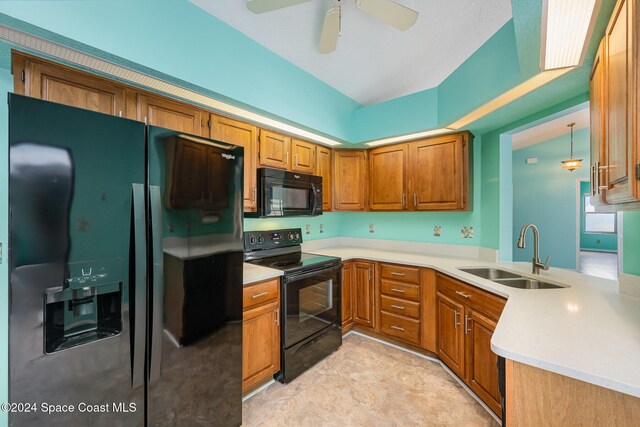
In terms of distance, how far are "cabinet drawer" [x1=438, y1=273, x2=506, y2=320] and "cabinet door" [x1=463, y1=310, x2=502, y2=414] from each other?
6cm

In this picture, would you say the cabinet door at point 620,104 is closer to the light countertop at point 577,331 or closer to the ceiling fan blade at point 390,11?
the light countertop at point 577,331

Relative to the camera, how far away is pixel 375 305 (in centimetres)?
288

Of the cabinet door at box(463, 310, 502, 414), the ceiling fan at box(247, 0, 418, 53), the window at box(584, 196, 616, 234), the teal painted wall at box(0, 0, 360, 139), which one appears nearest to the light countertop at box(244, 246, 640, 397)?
the cabinet door at box(463, 310, 502, 414)

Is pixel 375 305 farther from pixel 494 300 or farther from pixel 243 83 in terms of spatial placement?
→ pixel 243 83

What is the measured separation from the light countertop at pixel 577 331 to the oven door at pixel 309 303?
0.44 metres

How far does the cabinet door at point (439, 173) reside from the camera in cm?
264

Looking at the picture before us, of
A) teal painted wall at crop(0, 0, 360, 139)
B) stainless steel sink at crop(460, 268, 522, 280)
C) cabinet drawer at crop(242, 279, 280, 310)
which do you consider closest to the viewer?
teal painted wall at crop(0, 0, 360, 139)

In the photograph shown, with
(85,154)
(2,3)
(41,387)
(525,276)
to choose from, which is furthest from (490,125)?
(41,387)

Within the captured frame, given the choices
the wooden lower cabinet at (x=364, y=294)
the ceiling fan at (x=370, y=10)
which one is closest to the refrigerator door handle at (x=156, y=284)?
the ceiling fan at (x=370, y=10)

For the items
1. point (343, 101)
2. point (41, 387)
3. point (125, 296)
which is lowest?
point (41, 387)

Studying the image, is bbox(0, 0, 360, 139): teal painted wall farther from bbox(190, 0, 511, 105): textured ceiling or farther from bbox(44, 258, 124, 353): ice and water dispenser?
bbox(44, 258, 124, 353): ice and water dispenser

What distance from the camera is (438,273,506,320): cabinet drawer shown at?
172cm

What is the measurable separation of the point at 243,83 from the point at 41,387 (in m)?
2.01

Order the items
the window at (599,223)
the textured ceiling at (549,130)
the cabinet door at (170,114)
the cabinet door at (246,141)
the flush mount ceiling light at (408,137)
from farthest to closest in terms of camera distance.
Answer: the window at (599,223) < the textured ceiling at (549,130) < the flush mount ceiling light at (408,137) < the cabinet door at (246,141) < the cabinet door at (170,114)
